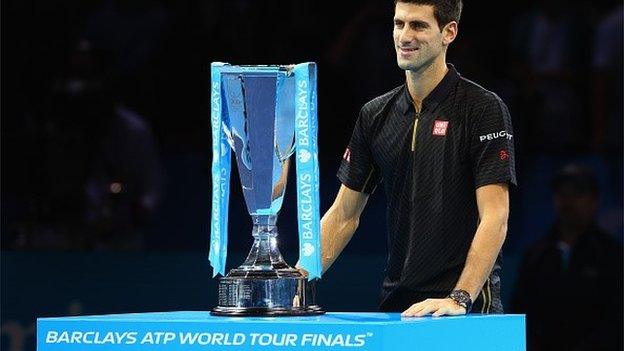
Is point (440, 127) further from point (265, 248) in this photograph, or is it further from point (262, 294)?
point (262, 294)

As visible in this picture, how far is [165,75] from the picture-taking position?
8617mm

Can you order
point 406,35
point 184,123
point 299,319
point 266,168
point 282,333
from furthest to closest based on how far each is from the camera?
point 184,123 → point 406,35 → point 266,168 → point 299,319 → point 282,333

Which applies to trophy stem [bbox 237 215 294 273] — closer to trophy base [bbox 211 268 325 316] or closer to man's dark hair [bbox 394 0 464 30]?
trophy base [bbox 211 268 325 316]

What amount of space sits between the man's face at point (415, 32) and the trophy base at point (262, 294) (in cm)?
78

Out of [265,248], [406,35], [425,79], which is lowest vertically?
[265,248]

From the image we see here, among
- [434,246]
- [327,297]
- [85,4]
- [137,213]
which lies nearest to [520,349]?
[434,246]

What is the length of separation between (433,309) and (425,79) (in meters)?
0.88

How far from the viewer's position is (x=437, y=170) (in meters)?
4.58

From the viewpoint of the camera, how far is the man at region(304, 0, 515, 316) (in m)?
4.45

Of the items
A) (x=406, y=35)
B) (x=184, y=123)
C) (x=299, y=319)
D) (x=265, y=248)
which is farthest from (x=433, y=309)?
(x=184, y=123)

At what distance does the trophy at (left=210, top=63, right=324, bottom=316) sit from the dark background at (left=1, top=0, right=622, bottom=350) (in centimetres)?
266

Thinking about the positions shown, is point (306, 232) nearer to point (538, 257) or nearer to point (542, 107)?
point (538, 257)

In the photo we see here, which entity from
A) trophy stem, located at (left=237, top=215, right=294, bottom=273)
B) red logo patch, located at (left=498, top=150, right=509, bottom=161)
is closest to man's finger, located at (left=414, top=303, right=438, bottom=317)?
trophy stem, located at (left=237, top=215, right=294, bottom=273)

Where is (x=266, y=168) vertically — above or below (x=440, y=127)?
below
